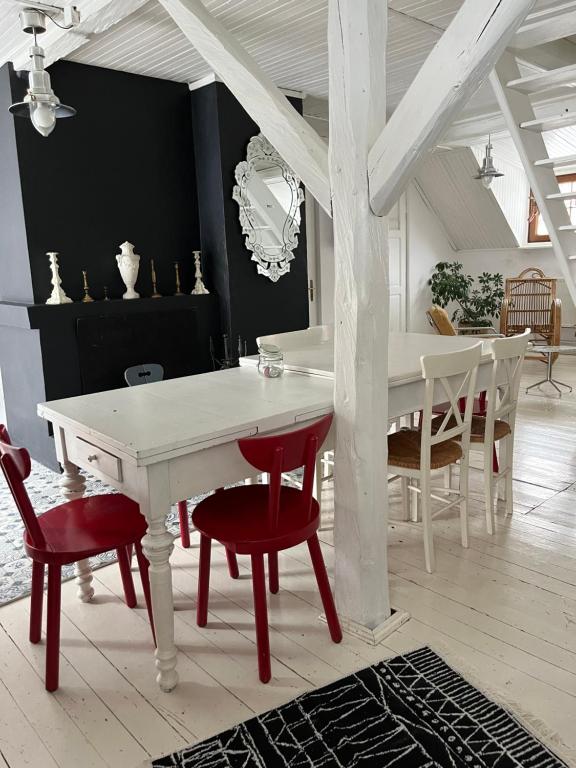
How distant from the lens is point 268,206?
502cm

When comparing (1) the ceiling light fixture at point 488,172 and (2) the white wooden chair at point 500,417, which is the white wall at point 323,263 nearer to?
(1) the ceiling light fixture at point 488,172

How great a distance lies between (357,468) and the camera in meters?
2.24

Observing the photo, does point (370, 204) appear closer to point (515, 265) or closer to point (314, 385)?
point (314, 385)

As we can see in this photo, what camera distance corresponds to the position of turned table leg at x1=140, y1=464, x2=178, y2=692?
72.7 inches

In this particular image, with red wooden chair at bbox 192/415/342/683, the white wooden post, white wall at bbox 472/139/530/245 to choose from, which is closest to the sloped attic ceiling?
white wall at bbox 472/139/530/245

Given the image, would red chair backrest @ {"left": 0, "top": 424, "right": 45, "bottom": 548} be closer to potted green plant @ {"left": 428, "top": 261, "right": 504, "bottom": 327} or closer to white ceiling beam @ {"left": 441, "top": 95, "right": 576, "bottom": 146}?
white ceiling beam @ {"left": 441, "top": 95, "right": 576, "bottom": 146}

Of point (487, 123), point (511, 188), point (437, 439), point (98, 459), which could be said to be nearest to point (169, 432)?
point (98, 459)

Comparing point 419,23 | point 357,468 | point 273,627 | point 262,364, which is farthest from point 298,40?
point 273,627

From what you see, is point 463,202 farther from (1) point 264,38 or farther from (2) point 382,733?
(2) point 382,733

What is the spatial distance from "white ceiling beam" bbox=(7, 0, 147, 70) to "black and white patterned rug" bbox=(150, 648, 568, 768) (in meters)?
3.13

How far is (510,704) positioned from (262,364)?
Answer: 1568 mm

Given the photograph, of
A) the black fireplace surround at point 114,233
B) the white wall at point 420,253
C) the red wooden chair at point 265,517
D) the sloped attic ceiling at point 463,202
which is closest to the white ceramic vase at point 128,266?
the black fireplace surround at point 114,233

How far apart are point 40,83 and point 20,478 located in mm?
2091

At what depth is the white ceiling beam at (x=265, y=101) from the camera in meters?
2.23
